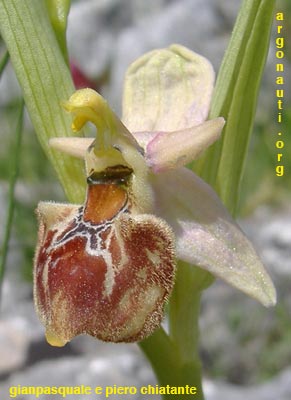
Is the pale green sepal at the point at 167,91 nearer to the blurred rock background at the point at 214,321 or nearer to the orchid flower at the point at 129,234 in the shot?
the orchid flower at the point at 129,234

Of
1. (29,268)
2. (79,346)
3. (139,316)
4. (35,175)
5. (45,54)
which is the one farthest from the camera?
(35,175)

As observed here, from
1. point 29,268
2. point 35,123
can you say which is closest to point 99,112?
point 35,123

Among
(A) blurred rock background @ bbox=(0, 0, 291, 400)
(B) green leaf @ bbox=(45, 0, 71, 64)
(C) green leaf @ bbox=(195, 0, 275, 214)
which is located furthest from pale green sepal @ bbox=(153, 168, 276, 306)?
(A) blurred rock background @ bbox=(0, 0, 291, 400)

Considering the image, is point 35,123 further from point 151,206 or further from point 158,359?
point 158,359

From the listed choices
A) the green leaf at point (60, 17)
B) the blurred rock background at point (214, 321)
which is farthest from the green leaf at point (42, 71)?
the blurred rock background at point (214, 321)

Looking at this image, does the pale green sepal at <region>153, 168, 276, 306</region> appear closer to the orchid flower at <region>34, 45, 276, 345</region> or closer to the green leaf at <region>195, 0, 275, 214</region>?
the orchid flower at <region>34, 45, 276, 345</region>

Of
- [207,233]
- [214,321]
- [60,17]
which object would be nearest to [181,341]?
[207,233]

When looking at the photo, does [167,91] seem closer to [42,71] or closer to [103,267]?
[42,71]
